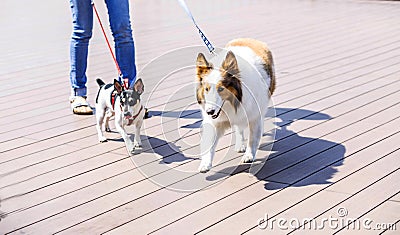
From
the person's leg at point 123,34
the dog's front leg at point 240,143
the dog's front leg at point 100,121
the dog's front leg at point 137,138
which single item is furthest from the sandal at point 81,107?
the dog's front leg at point 240,143

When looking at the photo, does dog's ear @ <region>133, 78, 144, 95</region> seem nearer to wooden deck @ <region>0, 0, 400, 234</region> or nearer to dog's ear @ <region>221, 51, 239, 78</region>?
wooden deck @ <region>0, 0, 400, 234</region>

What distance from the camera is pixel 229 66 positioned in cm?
310

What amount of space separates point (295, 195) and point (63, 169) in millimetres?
1164

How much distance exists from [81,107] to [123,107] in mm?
923

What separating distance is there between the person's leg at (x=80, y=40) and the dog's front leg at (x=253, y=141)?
4.82ft

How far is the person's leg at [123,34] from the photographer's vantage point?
13.8 feet

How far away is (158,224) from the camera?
2.76 meters

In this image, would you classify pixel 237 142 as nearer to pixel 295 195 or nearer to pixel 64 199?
pixel 295 195

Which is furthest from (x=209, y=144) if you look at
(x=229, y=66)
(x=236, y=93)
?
(x=229, y=66)

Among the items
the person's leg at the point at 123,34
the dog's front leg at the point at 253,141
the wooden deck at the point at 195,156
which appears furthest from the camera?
the person's leg at the point at 123,34

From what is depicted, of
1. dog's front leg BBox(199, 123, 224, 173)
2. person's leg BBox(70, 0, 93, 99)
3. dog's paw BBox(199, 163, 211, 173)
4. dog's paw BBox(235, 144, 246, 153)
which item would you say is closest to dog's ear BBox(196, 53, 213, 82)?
dog's front leg BBox(199, 123, 224, 173)

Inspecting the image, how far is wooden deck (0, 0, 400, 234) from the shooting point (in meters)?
2.81

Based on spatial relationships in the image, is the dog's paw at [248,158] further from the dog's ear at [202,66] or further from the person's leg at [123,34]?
the person's leg at [123,34]

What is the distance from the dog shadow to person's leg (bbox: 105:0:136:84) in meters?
1.03
